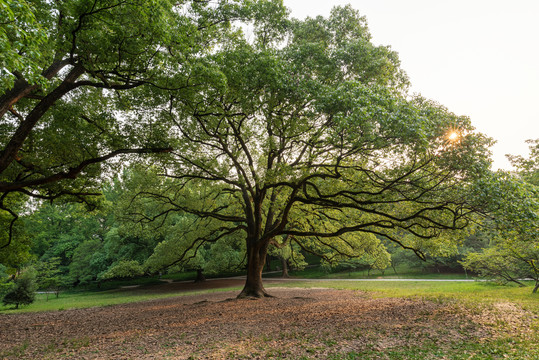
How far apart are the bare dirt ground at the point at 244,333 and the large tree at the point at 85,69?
4.71 meters

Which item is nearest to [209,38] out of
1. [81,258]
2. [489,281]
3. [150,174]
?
[150,174]

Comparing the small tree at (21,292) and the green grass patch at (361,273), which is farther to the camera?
the green grass patch at (361,273)

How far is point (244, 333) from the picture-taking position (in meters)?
7.57

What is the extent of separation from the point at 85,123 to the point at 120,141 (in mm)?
1505

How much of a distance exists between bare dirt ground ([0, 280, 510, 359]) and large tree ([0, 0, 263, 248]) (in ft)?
15.5

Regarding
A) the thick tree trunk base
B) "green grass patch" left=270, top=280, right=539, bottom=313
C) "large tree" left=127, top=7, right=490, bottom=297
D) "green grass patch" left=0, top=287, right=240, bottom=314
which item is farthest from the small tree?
"green grass patch" left=270, top=280, right=539, bottom=313

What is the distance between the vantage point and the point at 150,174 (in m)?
13.7

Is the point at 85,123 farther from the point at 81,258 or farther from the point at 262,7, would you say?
the point at 81,258

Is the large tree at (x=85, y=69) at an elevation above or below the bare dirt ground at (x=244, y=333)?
above

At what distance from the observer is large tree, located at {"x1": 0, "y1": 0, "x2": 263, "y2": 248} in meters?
5.77

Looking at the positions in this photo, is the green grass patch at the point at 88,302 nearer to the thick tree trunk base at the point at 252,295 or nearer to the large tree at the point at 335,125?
the thick tree trunk base at the point at 252,295

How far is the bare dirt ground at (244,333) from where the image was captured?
20.2ft

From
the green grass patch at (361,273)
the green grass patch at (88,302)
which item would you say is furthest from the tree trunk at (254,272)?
the green grass patch at (361,273)

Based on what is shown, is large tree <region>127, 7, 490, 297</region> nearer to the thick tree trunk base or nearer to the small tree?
the thick tree trunk base
